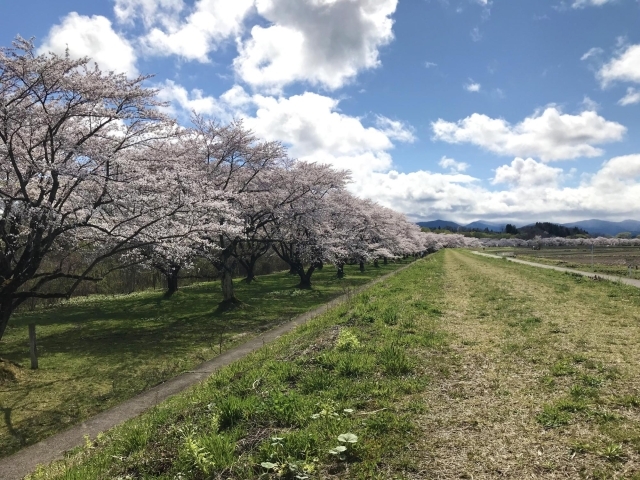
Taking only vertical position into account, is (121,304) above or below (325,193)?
below

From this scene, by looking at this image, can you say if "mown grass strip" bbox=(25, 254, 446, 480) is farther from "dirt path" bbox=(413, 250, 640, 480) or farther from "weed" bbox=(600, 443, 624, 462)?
"weed" bbox=(600, 443, 624, 462)

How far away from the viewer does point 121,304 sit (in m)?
27.0

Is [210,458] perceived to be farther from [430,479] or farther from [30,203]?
[30,203]

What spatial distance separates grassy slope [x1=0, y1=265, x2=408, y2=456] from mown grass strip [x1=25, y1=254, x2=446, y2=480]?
393 cm

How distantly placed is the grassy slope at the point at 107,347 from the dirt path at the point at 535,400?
29.3ft

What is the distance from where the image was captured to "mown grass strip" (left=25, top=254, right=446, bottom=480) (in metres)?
4.41

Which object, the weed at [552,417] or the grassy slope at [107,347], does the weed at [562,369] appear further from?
the grassy slope at [107,347]

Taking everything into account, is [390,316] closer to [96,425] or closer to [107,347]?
[96,425]

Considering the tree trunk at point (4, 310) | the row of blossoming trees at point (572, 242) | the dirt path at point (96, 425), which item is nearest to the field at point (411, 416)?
the dirt path at point (96, 425)

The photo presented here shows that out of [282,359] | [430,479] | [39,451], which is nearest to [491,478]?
[430,479]

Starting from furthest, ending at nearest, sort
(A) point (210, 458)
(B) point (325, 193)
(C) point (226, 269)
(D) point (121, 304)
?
1. (B) point (325, 193)
2. (D) point (121, 304)
3. (C) point (226, 269)
4. (A) point (210, 458)

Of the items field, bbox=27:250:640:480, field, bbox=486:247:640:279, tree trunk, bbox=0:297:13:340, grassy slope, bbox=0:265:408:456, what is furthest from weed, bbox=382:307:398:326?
field, bbox=486:247:640:279

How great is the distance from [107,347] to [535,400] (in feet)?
52.1

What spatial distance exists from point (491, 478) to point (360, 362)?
3475mm
